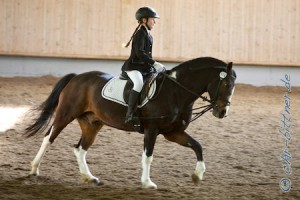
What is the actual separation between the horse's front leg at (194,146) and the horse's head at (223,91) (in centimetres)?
46

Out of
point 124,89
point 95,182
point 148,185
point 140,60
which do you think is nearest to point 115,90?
point 124,89

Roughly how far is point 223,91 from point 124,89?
4.11 feet

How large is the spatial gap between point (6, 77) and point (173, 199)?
1073 cm

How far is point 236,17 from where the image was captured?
1546cm

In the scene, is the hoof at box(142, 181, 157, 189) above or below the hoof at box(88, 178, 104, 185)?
above

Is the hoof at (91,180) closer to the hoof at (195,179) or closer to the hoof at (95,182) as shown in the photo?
the hoof at (95,182)

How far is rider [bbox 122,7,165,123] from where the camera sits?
6191 millimetres

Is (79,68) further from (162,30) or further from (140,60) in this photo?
(140,60)

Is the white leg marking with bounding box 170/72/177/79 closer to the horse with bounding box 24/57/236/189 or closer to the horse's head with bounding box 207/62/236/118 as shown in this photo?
the horse with bounding box 24/57/236/189

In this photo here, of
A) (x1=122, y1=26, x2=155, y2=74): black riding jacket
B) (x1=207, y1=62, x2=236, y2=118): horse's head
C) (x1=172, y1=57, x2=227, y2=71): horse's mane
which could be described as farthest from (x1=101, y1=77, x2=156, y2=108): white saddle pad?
(x1=207, y1=62, x2=236, y2=118): horse's head

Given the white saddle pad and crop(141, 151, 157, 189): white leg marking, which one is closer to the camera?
crop(141, 151, 157, 189): white leg marking

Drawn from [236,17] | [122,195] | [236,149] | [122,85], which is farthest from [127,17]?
[122,195]

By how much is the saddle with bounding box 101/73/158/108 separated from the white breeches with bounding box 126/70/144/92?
6cm

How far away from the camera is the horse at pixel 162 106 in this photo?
19.7 ft
